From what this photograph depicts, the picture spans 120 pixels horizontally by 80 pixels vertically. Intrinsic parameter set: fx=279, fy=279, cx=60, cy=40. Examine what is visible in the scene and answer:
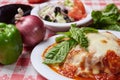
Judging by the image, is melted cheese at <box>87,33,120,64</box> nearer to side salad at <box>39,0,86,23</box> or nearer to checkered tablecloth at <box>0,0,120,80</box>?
checkered tablecloth at <box>0,0,120,80</box>

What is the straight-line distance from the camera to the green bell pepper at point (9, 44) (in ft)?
4.11

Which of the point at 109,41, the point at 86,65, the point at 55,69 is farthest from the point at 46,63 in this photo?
the point at 109,41

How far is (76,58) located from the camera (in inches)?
46.5

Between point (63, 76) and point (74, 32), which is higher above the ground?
point (74, 32)

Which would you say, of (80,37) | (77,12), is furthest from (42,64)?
(77,12)

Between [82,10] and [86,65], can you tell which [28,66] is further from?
[82,10]

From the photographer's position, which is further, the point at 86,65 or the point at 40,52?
the point at 40,52

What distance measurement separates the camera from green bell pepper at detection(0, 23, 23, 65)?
1252 mm

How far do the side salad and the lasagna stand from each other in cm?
46

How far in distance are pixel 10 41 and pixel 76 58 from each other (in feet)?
1.03

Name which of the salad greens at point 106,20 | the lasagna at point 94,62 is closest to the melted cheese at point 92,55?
the lasagna at point 94,62

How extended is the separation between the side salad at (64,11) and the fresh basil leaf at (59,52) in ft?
1.26

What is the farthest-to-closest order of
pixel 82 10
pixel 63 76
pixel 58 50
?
pixel 82 10 < pixel 58 50 < pixel 63 76

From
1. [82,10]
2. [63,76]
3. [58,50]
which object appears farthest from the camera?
[82,10]
